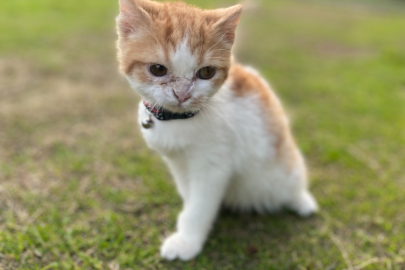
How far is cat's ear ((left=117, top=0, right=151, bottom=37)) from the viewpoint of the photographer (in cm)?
129

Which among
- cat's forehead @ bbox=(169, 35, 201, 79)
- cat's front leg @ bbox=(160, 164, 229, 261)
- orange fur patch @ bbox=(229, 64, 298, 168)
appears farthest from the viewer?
orange fur patch @ bbox=(229, 64, 298, 168)

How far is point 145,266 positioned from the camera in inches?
64.3

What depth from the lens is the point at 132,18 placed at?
1333 millimetres

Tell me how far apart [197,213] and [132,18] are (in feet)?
3.46

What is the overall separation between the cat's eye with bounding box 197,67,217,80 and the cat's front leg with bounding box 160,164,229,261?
50cm

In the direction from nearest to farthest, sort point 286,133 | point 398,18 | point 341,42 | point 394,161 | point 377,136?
point 286,133, point 394,161, point 377,136, point 341,42, point 398,18

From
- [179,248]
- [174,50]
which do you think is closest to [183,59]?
[174,50]

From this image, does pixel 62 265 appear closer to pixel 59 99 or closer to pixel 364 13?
pixel 59 99

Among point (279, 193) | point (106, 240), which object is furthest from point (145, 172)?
point (279, 193)

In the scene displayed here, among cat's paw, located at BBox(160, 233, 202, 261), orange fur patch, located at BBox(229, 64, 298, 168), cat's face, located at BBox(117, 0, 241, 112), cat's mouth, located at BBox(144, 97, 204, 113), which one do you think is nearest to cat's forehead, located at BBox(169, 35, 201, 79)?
cat's face, located at BBox(117, 0, 241, 112)

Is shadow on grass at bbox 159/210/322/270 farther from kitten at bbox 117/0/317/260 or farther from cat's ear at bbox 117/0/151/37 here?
cat's ear at bbox 117/0/151/37

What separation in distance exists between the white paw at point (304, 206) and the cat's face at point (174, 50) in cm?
110

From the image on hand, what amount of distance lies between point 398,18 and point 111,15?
8559 mm

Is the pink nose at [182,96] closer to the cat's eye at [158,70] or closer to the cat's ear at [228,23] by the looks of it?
the cat's eye at [158,70]
